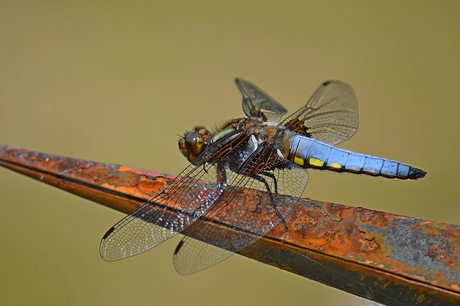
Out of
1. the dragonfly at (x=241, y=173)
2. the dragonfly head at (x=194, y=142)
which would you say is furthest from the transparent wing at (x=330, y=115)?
the dragonfly head at (x=194, y=142)

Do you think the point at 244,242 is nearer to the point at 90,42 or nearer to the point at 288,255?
the point at 288,255

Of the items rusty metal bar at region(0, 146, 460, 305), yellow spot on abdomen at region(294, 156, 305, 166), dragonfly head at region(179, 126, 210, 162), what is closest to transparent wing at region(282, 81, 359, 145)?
yellow spot on abdomen at region(294, 156, 305, 166)

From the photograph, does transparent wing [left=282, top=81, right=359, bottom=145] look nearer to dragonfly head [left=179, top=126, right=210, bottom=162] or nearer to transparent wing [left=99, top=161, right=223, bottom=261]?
dragonfly head [left=179, top=126, right=210, bottom=162]

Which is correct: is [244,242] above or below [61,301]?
above

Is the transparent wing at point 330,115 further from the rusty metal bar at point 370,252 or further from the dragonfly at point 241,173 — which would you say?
the rusty metal bar at point 370,252

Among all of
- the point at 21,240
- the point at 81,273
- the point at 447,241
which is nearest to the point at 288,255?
the point at 447,241
